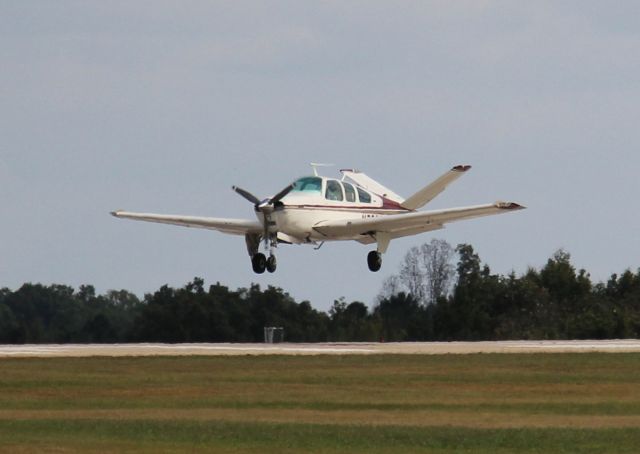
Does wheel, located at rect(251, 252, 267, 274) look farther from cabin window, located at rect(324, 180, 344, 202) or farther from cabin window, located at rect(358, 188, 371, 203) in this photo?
cabin window, located at rect(358, 188, 371, 203)

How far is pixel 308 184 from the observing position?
58656 mm

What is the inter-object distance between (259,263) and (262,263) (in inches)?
4.2

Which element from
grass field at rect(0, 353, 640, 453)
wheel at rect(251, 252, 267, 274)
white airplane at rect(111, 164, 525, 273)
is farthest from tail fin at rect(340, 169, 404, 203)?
grass field at rect(0, 353, 640, 453)

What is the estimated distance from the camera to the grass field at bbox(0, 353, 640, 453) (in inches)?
1128

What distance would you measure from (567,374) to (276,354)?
1096 centimetres

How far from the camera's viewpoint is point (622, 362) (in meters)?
47.1

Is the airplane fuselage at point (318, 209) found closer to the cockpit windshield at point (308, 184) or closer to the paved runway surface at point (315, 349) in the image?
the cockpit windshield at point (308, 184)

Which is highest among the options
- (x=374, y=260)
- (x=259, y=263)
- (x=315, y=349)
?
(x=374, y=260)

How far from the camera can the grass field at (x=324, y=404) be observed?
1128 inches

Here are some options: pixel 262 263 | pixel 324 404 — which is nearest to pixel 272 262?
pixel 262 263

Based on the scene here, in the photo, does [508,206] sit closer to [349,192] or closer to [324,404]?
[349,192]

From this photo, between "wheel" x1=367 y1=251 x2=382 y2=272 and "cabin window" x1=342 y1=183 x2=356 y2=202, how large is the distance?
276 cm

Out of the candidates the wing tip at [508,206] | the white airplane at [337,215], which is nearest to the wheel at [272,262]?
the white airplane at [337,215]

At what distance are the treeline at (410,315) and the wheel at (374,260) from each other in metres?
15.3
